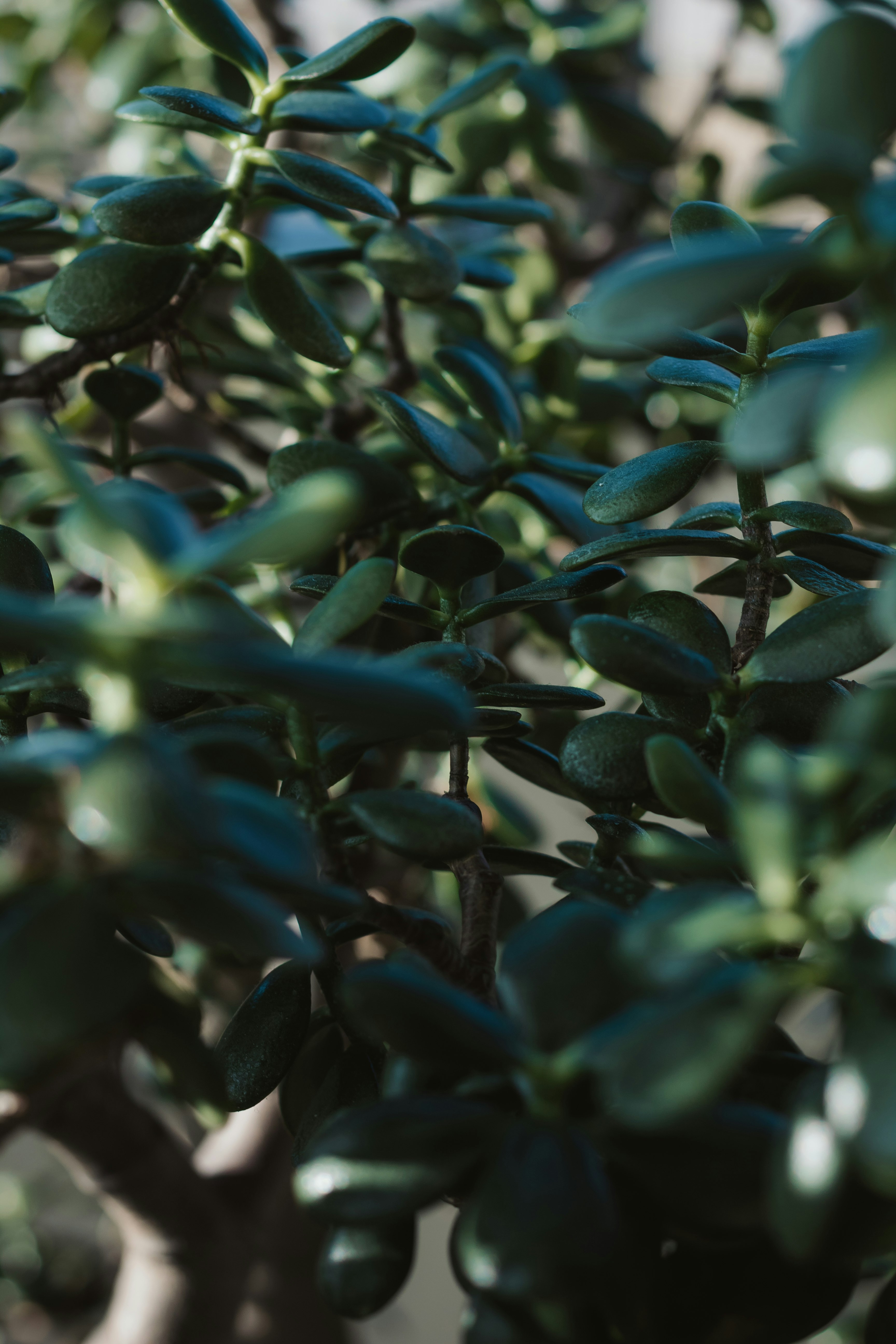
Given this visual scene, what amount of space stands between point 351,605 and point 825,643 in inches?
6.1

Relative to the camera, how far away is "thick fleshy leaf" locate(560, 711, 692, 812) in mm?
358

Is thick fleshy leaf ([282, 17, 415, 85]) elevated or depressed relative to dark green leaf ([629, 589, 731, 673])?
elevated

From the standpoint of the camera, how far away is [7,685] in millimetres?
322

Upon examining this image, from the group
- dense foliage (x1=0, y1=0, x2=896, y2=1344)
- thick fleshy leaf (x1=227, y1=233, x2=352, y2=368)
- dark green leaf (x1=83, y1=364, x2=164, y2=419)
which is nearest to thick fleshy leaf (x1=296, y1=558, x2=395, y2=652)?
dense foliage (x1=0, y1=0, x2=896, y2=1344)

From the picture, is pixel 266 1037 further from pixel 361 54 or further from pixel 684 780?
pixel 361 54

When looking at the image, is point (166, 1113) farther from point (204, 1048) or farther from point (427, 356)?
Answer: point (204, 1048)

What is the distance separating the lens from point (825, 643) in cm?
33

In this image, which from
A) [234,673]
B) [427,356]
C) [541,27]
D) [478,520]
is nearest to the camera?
[234,673]

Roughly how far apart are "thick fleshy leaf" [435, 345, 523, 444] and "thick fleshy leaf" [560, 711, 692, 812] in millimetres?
227

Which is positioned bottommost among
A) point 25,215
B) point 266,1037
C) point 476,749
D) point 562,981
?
point 476,749

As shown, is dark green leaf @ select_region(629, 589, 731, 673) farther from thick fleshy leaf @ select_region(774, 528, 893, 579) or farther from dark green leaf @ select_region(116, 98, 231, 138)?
dark green leaf @ select_region(116, 98, 231, 138)

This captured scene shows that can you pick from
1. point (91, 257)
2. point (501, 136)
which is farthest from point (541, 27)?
point (91, 257)

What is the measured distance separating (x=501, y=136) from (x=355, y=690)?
0.84m

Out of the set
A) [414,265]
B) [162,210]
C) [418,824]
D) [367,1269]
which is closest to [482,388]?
[414,265]
